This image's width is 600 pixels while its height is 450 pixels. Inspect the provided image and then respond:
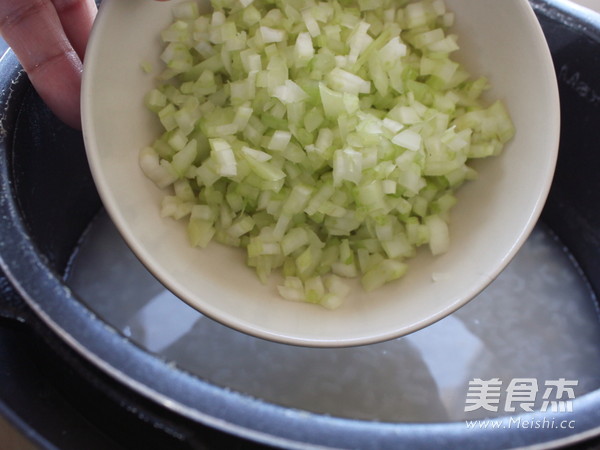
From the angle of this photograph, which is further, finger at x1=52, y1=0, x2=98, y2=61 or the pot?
finger at x1=52, y1=0, x2=98, y2=61

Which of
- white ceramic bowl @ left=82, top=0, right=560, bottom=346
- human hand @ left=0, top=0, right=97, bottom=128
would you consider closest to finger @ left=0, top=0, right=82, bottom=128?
human hand @ left=0, top=0, right=97, bottom=128

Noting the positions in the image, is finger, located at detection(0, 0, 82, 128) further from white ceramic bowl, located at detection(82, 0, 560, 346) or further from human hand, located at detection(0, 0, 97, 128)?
white ceramic bowl, located at detection(82, 0, 560, 346)

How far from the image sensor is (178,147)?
2.39 feet

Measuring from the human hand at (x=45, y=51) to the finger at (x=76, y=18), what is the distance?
3cm

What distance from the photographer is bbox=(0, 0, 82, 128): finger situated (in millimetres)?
740

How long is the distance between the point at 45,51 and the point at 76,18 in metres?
0.10

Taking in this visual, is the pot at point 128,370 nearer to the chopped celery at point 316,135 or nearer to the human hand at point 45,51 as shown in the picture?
the human hand at point 45,51

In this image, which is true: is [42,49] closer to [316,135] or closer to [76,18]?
[76,18]

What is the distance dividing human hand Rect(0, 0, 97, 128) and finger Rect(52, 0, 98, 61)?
0.10 feet

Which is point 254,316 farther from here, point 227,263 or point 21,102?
point 21,102

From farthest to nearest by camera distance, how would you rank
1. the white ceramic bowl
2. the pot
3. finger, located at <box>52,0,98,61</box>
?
finger, located at <box>52,0,98,61</box>
the white ceramic bowl
the pot

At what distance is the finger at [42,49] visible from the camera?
29.1 inches

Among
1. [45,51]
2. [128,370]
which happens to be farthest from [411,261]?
[45,51]

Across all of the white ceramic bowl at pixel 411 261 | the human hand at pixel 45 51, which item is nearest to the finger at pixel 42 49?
the human hand at pixel 45 51
